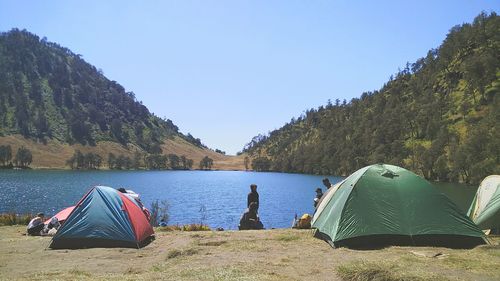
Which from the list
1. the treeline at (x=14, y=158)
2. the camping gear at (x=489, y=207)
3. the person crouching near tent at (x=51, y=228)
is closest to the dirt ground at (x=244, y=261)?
the person crouching near tent at (x=51, y=228)

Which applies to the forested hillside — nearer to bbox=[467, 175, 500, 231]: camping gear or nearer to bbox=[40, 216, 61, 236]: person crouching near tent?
bbox=[467, 175, 500, 231]: camping gear

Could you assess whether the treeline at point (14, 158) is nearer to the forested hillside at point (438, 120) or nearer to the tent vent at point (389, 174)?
the forested hillside at point (438, 120)

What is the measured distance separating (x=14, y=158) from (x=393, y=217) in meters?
201

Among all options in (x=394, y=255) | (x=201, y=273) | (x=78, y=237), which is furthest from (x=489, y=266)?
(x=78, y=237)

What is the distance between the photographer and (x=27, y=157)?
181 meters

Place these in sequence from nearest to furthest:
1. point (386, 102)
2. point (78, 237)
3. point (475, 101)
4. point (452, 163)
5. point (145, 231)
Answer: point (78, 237), point (145, 231), point (452, 163), point (475, 101), point (386, 102)

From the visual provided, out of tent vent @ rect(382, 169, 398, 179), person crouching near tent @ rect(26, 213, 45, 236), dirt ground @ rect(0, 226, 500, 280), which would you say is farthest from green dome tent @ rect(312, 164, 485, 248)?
person crouching near tent @ rect(26, 213, 45, 236)

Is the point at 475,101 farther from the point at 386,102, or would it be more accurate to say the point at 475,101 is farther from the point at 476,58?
the point at 386,102

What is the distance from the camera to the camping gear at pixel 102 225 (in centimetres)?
1367

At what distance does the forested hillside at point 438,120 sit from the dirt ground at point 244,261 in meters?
73.9

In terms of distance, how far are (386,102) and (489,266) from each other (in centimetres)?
17789

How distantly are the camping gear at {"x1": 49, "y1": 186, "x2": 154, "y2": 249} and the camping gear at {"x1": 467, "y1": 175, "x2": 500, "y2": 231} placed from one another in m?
11.7

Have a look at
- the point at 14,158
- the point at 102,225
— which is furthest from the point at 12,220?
the point at 14,158

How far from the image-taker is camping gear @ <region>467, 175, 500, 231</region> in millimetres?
15055
